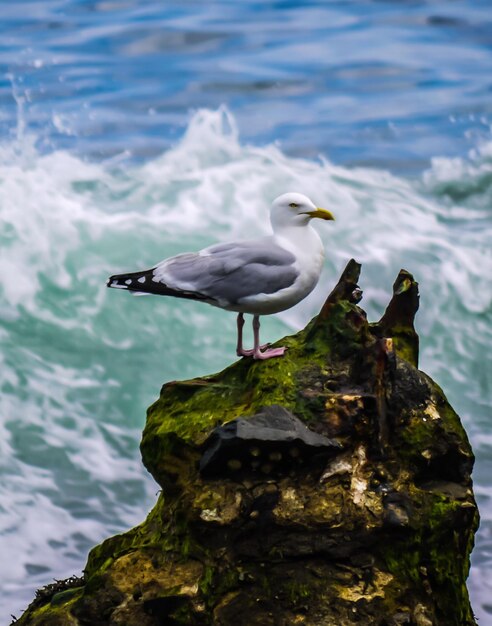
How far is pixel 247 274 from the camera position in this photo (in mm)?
4609

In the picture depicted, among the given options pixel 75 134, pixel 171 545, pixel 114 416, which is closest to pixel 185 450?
pixel 171 545

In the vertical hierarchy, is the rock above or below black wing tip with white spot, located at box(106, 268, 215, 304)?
below

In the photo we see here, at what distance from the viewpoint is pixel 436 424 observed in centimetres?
423

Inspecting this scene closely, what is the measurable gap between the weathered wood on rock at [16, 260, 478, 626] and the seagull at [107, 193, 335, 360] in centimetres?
33

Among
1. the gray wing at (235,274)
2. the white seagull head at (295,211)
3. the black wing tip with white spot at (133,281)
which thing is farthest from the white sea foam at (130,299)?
the white seagull head at (295,211)

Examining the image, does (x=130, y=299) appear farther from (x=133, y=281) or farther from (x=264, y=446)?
(x=264, y=446)

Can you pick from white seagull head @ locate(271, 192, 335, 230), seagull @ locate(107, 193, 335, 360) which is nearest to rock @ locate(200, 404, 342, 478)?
seagull @ locate(107, 193, 335, 360)

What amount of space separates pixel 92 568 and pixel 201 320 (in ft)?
19.6

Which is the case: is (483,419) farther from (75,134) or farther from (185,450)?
(75,134)

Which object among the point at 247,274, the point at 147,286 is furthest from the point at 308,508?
the point at 147,286

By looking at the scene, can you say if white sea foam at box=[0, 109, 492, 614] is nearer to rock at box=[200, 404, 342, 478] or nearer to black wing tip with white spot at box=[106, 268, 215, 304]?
black wing tip with white spot at box=[106, 268, 215, 304]

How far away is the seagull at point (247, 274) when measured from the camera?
15.1ft

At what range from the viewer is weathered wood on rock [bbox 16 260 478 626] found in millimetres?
3984

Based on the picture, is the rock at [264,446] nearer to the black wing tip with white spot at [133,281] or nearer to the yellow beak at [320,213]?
the black wing tip with white spot at [133,281]
